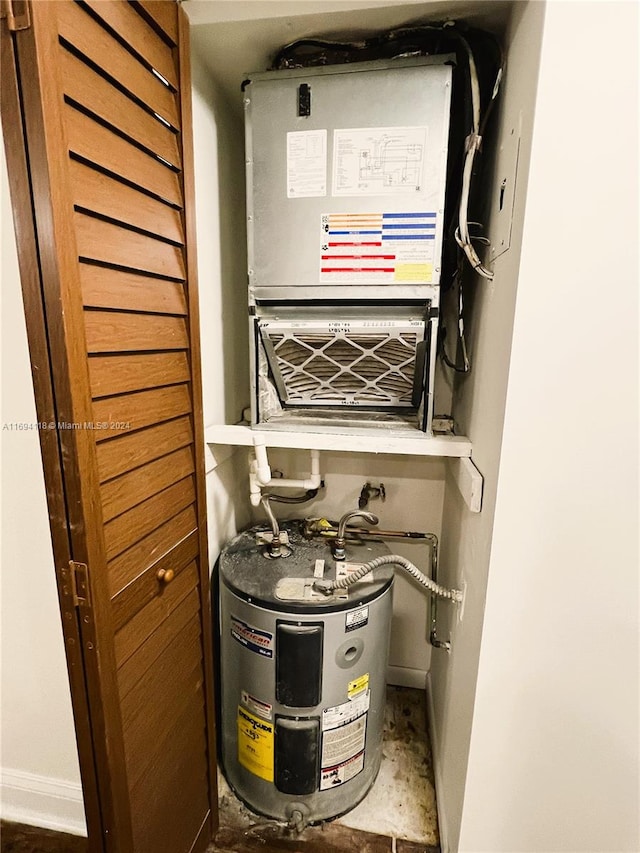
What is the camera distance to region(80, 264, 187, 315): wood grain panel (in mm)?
722

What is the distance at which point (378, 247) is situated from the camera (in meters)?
1.13

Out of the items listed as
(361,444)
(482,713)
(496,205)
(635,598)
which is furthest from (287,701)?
(496,205)

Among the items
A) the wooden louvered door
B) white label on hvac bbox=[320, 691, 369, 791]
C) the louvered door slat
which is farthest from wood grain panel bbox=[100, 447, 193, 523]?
white label on hvac bbox=[320, 691, 369, 791]

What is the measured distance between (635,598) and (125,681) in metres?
1.07

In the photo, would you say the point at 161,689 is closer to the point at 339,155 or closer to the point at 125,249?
the point at 125,249

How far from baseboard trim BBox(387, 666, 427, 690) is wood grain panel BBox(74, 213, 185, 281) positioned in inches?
70.2

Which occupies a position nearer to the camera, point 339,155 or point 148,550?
point 148,550

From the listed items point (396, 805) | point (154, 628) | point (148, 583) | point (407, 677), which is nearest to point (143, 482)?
point (148, 583)

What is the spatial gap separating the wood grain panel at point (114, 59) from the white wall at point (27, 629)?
0.75ft

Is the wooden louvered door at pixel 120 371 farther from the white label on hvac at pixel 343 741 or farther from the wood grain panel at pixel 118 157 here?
the white label on hvac at pixel 343 741

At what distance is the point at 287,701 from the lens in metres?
1.23

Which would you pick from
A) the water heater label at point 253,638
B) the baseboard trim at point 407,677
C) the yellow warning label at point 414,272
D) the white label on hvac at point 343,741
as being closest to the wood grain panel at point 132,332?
the yellow warning label at point 414,272

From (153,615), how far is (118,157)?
934mm

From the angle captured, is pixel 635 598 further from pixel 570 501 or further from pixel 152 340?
pixel 152 340
